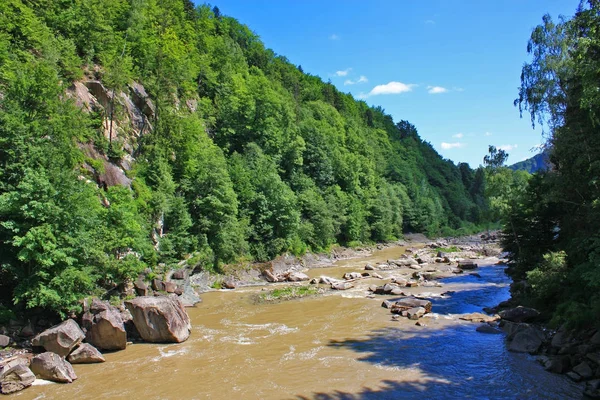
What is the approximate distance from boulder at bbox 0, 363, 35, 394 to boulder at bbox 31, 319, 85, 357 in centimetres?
170

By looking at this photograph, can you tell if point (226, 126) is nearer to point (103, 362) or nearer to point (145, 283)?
point (145, 283)

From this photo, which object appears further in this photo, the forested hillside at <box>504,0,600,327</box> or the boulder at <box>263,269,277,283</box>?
the boulder at <box>263,269,277,283</box>

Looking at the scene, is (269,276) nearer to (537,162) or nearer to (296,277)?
(296,277)

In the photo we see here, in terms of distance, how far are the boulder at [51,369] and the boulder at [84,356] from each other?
A: 1244 millimetres

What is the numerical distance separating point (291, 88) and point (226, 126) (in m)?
42.4

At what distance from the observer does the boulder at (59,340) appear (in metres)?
15.5

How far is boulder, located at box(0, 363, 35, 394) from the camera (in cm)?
1306

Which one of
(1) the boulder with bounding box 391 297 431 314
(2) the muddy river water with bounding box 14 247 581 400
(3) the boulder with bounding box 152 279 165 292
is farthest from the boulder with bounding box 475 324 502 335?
(3) the boulder with bounding box 152 279 165 292

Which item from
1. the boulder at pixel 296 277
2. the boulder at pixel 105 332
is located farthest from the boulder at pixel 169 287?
the boulder at pixel 296 277

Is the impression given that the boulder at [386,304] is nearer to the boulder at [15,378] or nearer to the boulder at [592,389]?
the boulder at [592,389]

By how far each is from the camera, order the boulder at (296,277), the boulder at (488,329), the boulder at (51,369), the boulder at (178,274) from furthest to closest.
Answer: the boulder at (296,277), the boulder at (178,274), the boulder at (488,329), the boulder at (51,369)

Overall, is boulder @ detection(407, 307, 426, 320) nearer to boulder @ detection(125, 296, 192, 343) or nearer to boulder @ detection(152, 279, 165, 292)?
boulder @ detection(125, 296, 192, 343)

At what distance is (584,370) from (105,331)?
19599mm

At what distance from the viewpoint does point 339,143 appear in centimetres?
8581
